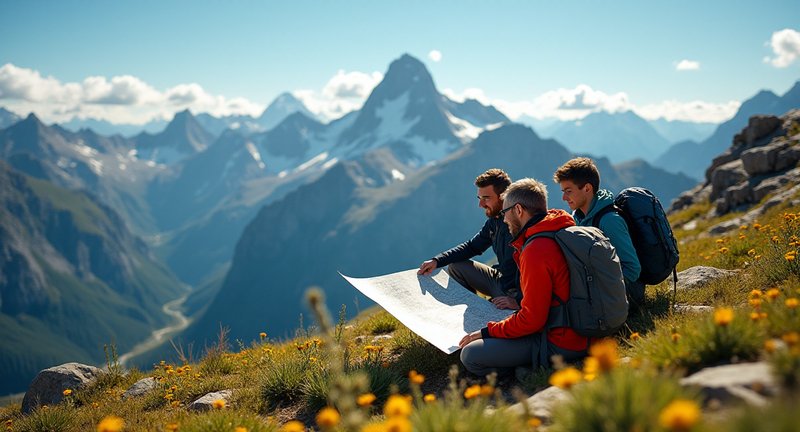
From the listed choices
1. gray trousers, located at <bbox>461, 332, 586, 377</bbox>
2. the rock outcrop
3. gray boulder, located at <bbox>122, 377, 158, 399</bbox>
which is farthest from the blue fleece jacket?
the rock outcrop

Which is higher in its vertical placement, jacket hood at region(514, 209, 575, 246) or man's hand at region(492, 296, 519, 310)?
jacket hood at region(514, 209, 575, 246)

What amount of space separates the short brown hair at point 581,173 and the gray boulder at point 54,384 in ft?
31.7

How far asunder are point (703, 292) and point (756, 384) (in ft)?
17.9

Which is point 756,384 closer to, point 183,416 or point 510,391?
point 510,391

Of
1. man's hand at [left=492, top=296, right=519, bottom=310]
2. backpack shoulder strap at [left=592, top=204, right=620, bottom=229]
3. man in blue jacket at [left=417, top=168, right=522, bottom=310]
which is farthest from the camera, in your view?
man in blue jacket at [left=417, top=168, right=522, bottom=310]

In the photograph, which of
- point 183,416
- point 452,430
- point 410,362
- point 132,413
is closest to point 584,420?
point 452,430

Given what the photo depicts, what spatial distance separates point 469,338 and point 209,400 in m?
4.02

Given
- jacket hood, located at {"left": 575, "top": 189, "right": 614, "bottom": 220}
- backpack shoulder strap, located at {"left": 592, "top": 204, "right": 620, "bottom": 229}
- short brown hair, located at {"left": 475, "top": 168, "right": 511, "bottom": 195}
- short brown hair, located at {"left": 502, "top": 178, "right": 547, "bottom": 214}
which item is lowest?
backpack shoulder strap, located at {"left": 592, "top": 204, "right": 620, "bottom": 229}

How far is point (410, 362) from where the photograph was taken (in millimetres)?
7691

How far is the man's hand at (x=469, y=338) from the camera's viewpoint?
674 cm

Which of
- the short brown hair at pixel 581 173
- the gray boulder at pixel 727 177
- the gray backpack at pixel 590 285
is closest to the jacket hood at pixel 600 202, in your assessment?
the short brown hair at pixel 581 173

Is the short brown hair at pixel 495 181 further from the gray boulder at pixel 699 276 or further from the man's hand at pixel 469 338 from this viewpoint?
the gray boulder at pixel 699 276

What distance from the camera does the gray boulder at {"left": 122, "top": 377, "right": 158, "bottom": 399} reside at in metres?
8.66

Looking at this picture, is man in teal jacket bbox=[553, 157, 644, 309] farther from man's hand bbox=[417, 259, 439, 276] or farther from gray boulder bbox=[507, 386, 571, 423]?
gray boulder bbox=[507, 386, 571, 423]
